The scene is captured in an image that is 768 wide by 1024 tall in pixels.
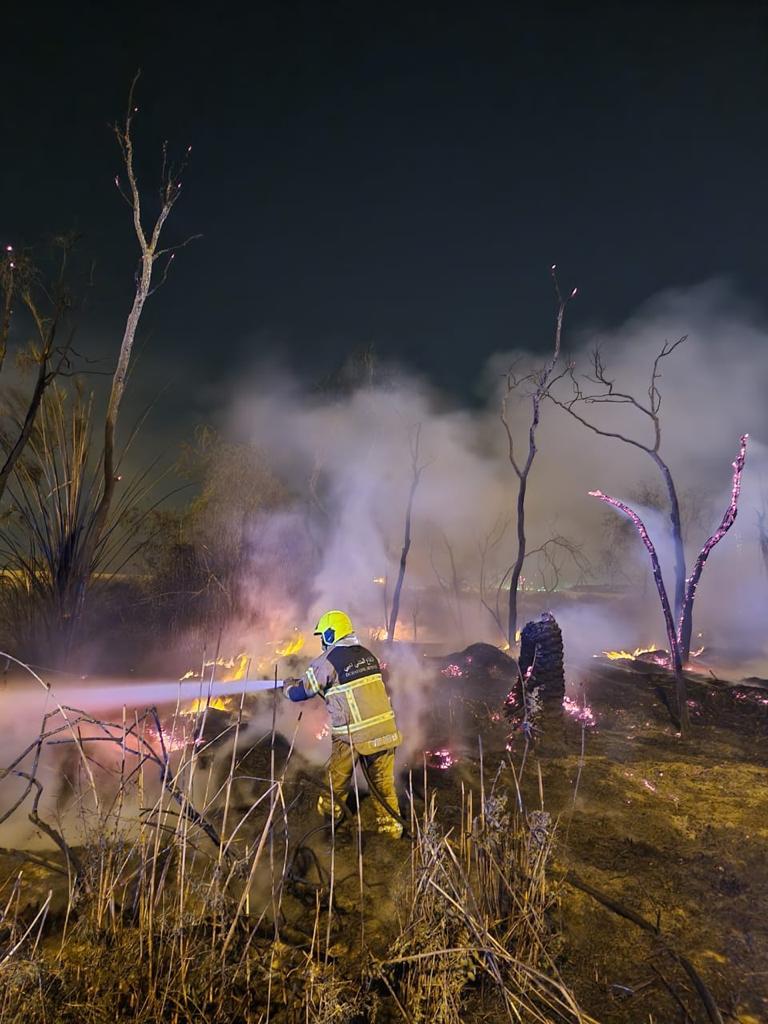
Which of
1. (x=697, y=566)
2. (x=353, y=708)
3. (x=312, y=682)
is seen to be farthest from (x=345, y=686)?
(x=697, y=566)

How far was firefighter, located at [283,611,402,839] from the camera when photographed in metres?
5.69

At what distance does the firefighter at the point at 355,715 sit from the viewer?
5688 mm

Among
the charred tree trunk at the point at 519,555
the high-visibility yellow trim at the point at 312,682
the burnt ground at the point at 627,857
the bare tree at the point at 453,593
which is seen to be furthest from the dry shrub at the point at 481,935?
the bare tree at the point at 453,593

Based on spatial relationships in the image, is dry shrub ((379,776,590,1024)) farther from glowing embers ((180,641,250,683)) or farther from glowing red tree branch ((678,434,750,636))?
glowing embers ((180,641,250,683))

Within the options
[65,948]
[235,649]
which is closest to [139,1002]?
[65,948]

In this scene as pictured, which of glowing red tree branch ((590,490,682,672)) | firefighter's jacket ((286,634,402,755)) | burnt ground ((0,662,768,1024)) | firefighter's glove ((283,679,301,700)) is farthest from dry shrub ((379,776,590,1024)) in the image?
glowing red tree branch ((590,490,682,672))

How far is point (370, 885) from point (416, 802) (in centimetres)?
219

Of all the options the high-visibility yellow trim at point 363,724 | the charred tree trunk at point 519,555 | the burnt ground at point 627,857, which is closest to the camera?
the burnt ground at point 627,857

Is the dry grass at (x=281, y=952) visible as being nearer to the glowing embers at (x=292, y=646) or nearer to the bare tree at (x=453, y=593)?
the glowing embers at (x=292, y=646)

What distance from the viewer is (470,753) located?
27.4 feet

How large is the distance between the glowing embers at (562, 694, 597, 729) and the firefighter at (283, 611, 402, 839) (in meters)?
5.69

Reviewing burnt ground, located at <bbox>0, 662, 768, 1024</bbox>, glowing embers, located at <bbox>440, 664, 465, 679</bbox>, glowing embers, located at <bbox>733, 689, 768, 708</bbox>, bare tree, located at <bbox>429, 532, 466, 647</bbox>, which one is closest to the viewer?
burnt ground, located at <bbox>0, 662, 768, 1024</bbox>

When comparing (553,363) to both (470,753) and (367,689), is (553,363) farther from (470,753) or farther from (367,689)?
(367,689)

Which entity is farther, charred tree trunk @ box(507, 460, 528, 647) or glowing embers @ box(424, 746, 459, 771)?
charred tree trunk @ box(507, 460, 528, 647)
